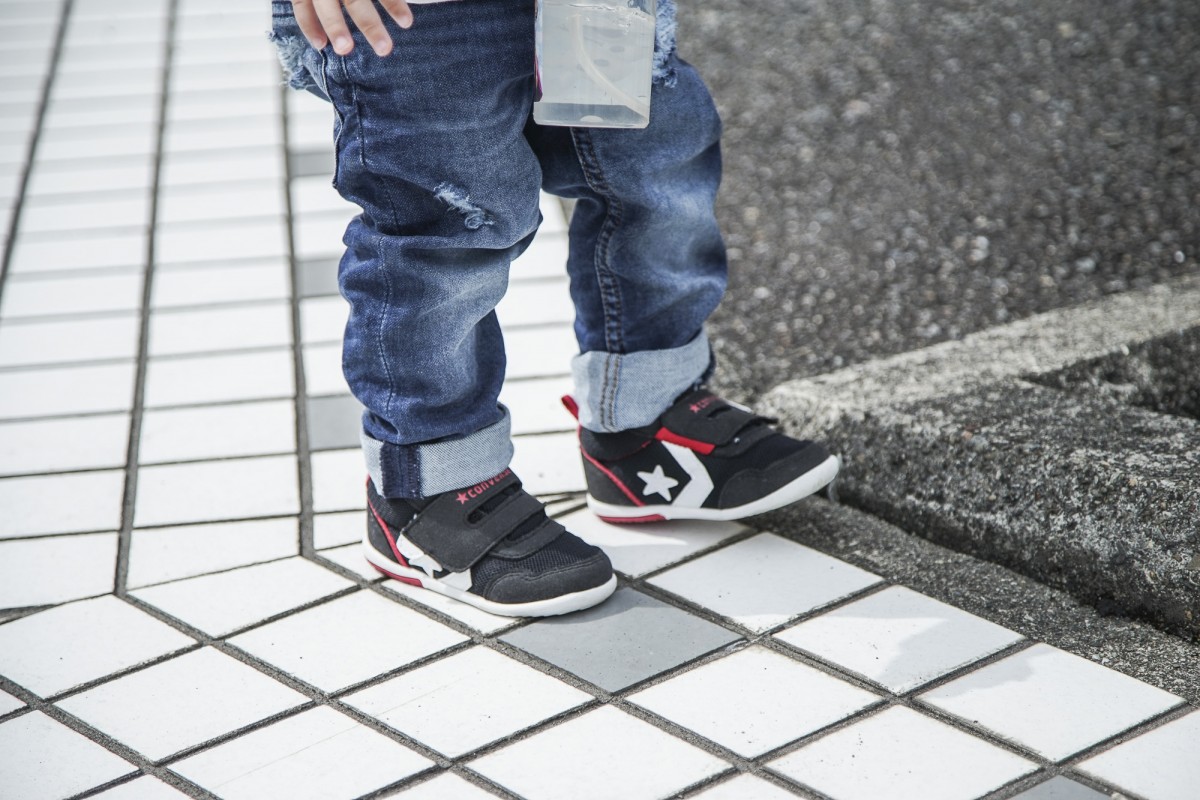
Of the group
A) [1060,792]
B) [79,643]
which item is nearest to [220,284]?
[79,643]

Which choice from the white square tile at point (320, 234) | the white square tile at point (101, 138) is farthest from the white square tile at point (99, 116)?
the white square tile at point (320, 234)

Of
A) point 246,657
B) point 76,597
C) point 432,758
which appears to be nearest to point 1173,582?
point 432,758

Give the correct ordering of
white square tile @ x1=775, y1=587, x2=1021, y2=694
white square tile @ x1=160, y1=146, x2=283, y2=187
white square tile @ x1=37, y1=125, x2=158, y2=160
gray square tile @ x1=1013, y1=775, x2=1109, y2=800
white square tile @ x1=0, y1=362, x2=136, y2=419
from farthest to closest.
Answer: white square tile @ x1=37, y1=125, x2=158, y2=160 → white square tile @ x1=160, y1=146, x2=283, y2=187 → white square tile @ x1=0, y1=362, x2=136, y2=419 → white square tile @ x1=775, y1=587, x2=1021, y2=694 → gray square tile @ x1=1013, y1=775, x2=1109, y2=800

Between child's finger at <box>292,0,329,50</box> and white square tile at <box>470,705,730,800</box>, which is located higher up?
child's finger at <box>292,0,329,50</box>

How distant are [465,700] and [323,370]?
0.98m

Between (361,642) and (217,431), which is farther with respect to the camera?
(217,431)

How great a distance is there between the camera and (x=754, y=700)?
A: 55.7 inches

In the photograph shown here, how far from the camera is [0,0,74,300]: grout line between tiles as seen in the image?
2779 millimetres

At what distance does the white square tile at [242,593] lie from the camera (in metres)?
1.62

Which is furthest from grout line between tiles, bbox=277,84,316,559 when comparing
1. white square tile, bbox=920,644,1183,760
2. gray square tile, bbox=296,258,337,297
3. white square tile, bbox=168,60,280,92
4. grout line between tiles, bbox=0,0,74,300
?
white square tile, bbox=920,644,1183,760

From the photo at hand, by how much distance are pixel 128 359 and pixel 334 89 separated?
109 cm

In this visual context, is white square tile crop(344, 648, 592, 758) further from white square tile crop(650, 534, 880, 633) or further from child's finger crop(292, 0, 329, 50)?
child's finger crop(292, 0, 329, 50)

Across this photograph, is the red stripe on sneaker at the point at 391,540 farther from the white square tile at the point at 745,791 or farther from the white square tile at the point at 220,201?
the white square tile at the point at 220,201

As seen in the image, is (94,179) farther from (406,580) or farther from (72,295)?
(406,580)
